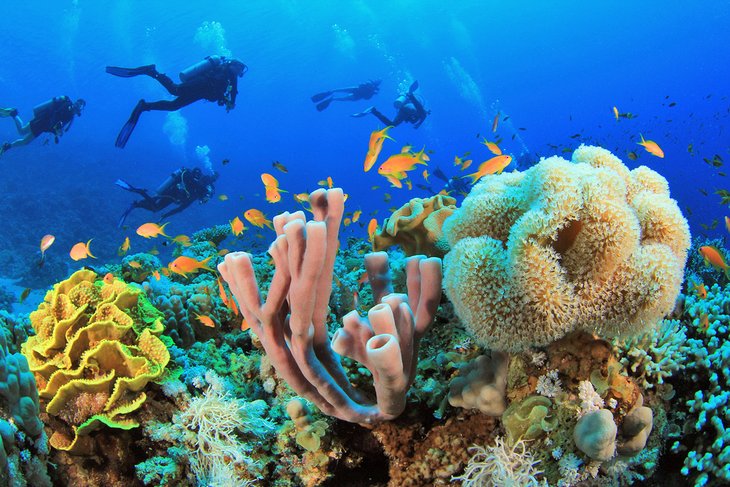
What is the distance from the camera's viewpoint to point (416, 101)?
39.2 feet

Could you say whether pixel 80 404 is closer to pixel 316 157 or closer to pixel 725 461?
pixel 725 461

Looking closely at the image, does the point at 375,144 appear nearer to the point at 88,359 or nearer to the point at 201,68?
the point at 88,359

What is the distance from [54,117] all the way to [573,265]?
12.3 meters

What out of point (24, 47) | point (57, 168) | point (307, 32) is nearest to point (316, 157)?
point (307, 32)

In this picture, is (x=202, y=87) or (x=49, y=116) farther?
(x=49, y=116)

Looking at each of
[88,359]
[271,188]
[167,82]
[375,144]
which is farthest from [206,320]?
[167,82]

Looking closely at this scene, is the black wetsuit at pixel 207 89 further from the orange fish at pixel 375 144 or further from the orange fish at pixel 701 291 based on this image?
the orange fish at pixel 701 291

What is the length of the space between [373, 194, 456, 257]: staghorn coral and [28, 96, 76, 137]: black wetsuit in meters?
10.2

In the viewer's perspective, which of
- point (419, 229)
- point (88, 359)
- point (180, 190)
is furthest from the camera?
point (180, 190)

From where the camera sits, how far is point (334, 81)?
9906 centimetres

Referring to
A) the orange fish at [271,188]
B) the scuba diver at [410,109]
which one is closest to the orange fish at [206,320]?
the orange fish at [271,188]

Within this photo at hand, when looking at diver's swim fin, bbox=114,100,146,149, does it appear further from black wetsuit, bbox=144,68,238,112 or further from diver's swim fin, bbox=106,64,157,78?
diver's swim fin, bbox=106,64,157,78

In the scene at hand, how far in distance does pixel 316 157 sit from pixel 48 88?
61440 mm

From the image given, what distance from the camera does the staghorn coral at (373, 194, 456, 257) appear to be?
350 cm
